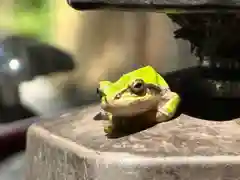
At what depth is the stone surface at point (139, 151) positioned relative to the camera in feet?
1.64

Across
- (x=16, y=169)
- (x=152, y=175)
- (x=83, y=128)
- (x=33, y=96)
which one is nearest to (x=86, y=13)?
(x=33, y=96)

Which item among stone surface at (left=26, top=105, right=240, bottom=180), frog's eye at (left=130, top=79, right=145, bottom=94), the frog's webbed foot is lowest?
stone surface at (left=26, top=105, right=240, bottom=180)

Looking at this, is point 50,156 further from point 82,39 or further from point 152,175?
point 82,39

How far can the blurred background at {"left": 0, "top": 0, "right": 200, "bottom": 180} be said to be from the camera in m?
0.99

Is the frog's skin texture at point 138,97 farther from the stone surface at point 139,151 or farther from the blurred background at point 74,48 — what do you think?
the blurred background at point 74,48

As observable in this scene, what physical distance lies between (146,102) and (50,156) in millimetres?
120

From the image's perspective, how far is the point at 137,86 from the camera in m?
0.53

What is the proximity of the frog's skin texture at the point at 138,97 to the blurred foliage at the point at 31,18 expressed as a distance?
46cm

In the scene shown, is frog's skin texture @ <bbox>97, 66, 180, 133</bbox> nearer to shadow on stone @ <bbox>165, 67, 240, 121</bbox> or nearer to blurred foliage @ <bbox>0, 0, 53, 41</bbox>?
shadow on stone @ <bbox>165, 67, 240, 121</bbox>

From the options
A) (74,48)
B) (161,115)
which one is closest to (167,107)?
(161,115)

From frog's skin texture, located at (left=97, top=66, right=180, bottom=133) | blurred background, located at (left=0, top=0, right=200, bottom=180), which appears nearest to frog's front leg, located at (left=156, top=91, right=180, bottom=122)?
frog's skin texture, located at (left=97, top=66, right=180, bottom=133)

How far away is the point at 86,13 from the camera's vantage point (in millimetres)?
1009

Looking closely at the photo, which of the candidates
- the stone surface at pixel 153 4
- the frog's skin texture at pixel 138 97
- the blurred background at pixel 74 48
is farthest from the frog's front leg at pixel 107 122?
the blurred background at pixel 74 48

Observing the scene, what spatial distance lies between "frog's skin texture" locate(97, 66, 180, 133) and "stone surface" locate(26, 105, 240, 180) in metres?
0.02
